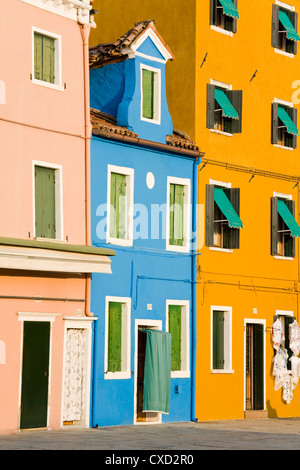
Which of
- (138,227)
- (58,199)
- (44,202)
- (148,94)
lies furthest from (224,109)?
(44,202)

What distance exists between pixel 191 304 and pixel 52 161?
245 inches

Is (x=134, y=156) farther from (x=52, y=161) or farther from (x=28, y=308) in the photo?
(x=28, y=308)

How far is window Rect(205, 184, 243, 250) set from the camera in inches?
1180

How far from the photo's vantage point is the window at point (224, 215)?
2998 cm

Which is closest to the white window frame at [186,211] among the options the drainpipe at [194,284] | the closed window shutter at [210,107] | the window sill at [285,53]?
the drainpipe at [194,284]

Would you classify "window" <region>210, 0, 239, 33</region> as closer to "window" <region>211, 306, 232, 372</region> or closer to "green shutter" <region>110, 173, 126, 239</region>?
"green shutter" <region>110, 173, 126, 239</region>

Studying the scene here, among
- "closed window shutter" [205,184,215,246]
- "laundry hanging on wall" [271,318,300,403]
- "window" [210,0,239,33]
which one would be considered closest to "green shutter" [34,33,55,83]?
"closed window shutter" [205,184,215,246]

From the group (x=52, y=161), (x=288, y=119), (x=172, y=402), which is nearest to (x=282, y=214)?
(x=288, y=119)

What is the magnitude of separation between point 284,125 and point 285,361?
273 inches

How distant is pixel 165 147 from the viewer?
1121 inches

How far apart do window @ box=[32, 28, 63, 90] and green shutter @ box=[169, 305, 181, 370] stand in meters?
6.77

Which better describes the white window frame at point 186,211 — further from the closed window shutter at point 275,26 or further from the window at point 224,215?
the closed window shutter at point 275,26

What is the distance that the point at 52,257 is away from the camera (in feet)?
79.0

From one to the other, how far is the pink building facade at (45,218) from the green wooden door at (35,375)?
0.02m
